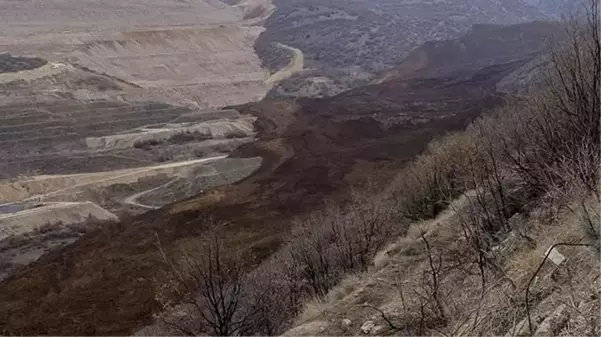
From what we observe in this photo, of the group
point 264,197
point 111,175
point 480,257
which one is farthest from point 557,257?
point 111,175

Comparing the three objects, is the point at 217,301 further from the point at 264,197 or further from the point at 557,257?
the point at 264,197

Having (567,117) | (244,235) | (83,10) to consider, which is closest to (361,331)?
(567,117)

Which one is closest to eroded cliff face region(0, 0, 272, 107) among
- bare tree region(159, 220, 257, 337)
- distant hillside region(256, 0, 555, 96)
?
distant hillside region(256, 0, 555, 96)

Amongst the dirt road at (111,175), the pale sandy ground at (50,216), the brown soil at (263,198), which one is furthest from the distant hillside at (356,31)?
the pale sandy ground at (50,216)

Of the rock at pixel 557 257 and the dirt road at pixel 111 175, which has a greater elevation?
the rock at pixel 557 257

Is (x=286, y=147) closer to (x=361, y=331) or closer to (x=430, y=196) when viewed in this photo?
(x=430, y=196)

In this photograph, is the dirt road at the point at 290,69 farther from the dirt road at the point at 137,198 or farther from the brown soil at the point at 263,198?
the dirt road at the point at 137,198

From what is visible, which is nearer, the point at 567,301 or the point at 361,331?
the point at 567,301
